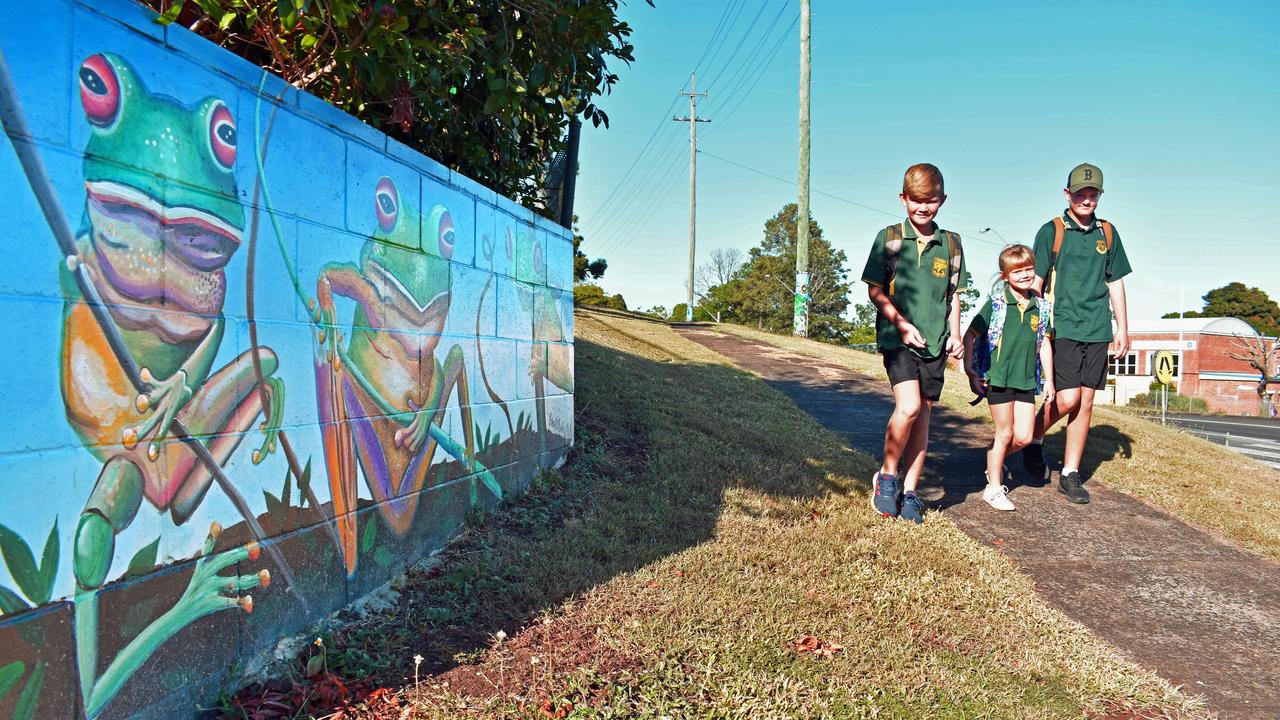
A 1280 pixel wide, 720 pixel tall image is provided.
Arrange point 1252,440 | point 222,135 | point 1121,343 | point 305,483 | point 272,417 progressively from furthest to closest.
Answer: point 1252,440, point 1121,343, point 305,483, point 272,417, point 222,135

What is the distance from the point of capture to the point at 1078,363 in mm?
5410

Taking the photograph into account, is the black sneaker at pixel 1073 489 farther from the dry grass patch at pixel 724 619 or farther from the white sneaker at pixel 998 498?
the dry grass patch at pixel 724 619

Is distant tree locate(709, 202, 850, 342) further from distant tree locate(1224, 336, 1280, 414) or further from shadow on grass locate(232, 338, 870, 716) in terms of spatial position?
shadow on grass locate(232, 338, 870, 716)

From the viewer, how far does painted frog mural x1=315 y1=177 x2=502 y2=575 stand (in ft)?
9.60

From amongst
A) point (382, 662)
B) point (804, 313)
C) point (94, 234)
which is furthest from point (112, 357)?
point (804, 313)

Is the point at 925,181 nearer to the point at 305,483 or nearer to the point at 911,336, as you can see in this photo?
the point at 911,336

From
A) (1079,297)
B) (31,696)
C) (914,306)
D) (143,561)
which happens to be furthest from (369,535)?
(1079,297)

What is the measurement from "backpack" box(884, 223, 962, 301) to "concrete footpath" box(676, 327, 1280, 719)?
4.63 feet

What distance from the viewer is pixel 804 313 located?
21812 millimetres

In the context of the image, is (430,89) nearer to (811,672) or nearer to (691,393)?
(811,672)

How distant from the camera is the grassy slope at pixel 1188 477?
517 centimetres

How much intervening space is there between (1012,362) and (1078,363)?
58cm

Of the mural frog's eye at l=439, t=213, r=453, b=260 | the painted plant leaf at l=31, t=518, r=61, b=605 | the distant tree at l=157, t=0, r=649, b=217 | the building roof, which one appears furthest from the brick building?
the painted plant leaf at l=31, t=518, r=61, b=605

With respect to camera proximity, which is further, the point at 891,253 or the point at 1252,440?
the point at 1252,440
